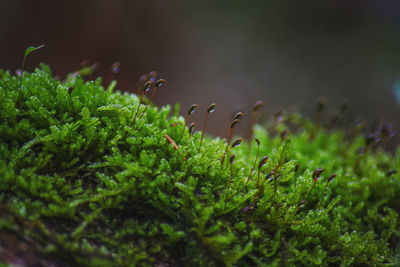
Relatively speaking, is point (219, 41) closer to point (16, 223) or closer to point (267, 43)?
point (267, 43)

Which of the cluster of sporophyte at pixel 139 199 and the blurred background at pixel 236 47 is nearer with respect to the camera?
the cluster of sporophyte at pixel 139 199

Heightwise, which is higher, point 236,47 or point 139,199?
point 236,47

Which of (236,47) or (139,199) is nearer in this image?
(139,199)

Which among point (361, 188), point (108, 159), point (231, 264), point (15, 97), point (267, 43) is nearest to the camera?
point (231, 264)

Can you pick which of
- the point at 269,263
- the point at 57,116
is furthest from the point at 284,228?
the point at 57,116

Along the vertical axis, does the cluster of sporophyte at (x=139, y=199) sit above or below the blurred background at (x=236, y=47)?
below
